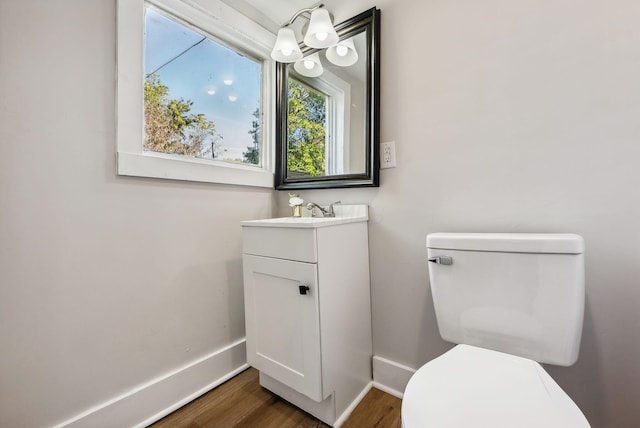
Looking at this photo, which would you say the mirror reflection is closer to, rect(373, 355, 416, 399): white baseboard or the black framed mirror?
the black framed mirror

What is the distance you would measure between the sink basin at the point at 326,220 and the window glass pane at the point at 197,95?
0.50m

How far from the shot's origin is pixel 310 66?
1512 mm

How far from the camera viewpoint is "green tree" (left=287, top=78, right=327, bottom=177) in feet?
4.87

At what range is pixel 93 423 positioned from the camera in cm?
95

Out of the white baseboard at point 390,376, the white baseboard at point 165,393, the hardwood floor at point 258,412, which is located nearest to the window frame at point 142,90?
the white baseboard at point 165,393

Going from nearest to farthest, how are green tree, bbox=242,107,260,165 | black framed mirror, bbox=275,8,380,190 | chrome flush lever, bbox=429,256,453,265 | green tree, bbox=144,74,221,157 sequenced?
chrome flush lever, bbox=429,256,453,265, green tree, bbox=144,74,221,157, black framed mirror, bbox=275,8,380,190, green tree, bbox=242,107,260,165

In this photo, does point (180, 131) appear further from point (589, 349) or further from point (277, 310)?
point (589, 349)

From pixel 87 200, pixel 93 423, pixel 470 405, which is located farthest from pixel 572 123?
pixel 93 423

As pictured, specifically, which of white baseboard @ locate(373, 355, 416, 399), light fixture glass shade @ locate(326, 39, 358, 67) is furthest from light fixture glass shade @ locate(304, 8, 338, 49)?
white baseboard @ locate(373, 355, 416, 399)

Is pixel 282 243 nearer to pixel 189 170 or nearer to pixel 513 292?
pixel 189 170

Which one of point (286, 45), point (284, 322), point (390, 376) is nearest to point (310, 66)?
point (286, 45)

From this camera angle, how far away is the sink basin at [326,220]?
3.34 ft

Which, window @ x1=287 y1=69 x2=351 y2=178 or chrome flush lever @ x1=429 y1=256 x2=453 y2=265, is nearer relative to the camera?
chrome flush lever @ x1=429 y1=256 x2=453 y2=265

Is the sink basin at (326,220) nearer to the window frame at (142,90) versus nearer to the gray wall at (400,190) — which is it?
the gray wall at (400,190)
